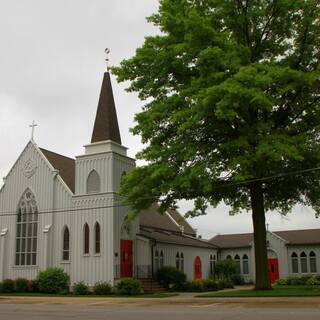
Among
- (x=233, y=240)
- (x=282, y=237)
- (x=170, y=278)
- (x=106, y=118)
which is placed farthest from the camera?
(x=233, y=240)

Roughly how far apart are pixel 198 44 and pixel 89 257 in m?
15.6

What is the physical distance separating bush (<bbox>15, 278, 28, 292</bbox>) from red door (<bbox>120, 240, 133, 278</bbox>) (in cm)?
643

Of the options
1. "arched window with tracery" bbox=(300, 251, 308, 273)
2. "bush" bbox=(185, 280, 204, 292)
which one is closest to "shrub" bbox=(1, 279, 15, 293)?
"bush" bbox=(185, 280, 204, 292)

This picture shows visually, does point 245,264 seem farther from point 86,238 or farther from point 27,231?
point 27,231

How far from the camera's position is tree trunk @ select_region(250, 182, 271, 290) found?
26.8 meters

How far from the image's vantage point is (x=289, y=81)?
83.5 feet

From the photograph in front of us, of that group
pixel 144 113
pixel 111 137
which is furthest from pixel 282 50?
pixel 111 137

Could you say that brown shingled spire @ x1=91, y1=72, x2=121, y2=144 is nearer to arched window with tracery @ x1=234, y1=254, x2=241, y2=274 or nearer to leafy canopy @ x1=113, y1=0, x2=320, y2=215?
leafy canopy @ x1=113, y1=0, x2=320, y2=215

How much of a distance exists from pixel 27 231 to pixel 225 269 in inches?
769

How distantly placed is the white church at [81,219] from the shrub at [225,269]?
797cm

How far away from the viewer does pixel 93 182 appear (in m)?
35.0

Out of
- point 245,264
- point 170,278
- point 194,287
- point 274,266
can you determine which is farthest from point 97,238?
point 245,264

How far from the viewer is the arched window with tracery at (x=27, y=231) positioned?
3662 centimetres

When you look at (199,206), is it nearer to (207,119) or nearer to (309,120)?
(207,119)
